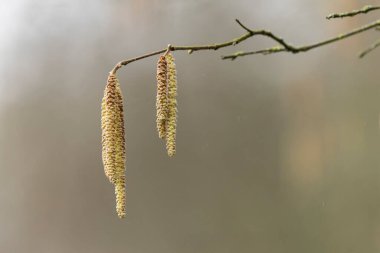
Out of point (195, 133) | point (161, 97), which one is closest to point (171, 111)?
point (161, 97)

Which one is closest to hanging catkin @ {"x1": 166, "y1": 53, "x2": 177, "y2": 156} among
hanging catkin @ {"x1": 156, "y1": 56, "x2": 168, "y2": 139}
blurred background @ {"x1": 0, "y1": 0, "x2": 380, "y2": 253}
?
hanging catkin @ {"x1": 156, "y1": 56, "x2": 168, "y2": 139}

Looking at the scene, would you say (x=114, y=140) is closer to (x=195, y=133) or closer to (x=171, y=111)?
(x=171, y=111)

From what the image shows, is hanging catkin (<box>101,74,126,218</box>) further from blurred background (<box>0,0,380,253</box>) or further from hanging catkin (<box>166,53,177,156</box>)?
blurred background (<box>0,0,380,253</box>)

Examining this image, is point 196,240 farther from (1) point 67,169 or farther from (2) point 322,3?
(2) point 322,3

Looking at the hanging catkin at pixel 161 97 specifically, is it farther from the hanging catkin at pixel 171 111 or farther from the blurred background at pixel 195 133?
the blurred background at pixel 195 133

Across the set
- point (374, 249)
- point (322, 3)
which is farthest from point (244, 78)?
point (374, 249)

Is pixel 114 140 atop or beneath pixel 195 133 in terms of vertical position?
beneath
